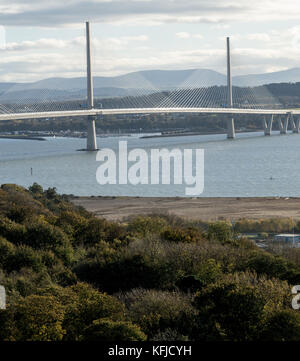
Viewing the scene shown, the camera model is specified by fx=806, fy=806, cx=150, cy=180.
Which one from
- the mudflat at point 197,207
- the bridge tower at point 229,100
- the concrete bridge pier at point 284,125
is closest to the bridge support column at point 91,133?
the bridge tower at point 229,100

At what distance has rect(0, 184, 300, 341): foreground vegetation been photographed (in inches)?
219

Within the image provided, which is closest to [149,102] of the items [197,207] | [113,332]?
[197,207]

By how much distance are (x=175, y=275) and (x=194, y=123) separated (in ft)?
161

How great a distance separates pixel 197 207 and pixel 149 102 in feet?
91.0

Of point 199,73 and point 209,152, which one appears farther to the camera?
point 199,73

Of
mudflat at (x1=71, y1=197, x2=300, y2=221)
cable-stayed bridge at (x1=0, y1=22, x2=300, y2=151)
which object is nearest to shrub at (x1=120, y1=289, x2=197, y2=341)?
mudflat at (x1=71, y1=197, x2=300, y2=221)

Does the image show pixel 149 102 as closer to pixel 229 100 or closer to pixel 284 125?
pixel 229 100

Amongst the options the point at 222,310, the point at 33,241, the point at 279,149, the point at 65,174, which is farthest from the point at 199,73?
the point at 222,310

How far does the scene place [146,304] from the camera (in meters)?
6.11

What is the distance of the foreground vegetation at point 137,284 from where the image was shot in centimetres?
556

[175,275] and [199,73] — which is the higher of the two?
[199,73]

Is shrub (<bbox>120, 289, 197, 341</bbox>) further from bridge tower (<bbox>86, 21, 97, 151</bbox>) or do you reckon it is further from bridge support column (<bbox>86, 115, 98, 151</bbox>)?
bridge tower (<bbox>86, 21, 97, 151</bbox>)

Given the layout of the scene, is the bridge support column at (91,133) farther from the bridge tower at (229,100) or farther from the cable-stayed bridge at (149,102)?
the bridge tower at (229,100)

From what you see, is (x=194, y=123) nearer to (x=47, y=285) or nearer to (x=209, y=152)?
(x=209, y=152)
